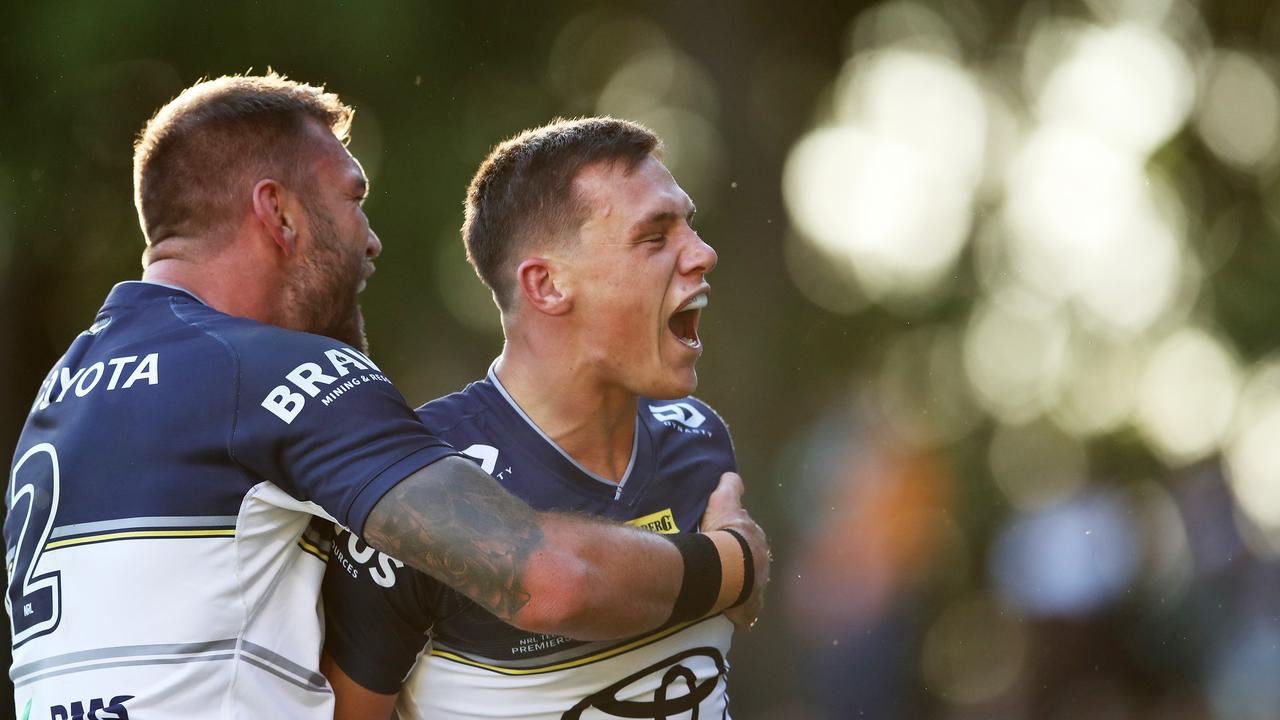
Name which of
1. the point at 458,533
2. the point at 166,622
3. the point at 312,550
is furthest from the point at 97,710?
the point at 458,533

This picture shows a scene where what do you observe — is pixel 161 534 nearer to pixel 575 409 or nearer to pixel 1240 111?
pixel 575 409

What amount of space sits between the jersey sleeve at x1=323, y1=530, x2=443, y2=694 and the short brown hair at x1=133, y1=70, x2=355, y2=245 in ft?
3.17

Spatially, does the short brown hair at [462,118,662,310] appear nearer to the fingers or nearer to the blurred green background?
the fingers

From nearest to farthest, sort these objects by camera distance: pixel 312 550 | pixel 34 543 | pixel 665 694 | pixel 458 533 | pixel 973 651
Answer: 1. pixel 458 533
2. pixel 34 543
3. pixel 312 550
4. pixel 665 694
5. pixel 973 651

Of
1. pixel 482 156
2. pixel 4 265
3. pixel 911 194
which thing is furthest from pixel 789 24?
pixel 4 265

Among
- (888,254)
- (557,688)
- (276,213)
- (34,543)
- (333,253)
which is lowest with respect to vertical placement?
(888,254)

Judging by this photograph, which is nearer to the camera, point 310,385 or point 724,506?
point 310,385

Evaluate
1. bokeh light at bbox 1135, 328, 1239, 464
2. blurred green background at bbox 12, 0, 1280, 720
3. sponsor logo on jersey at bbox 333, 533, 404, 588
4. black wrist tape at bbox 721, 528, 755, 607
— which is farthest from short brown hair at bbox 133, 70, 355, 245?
bokeh light at bbox 1135, 328, 1239, 464

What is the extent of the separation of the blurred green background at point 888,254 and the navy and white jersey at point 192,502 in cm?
14

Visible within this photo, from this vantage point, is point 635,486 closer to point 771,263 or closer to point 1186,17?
point 771,263

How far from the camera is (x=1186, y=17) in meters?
19.6

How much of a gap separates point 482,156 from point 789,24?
3268mm

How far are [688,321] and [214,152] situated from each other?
1462mm

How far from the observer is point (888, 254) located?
17281 mm
